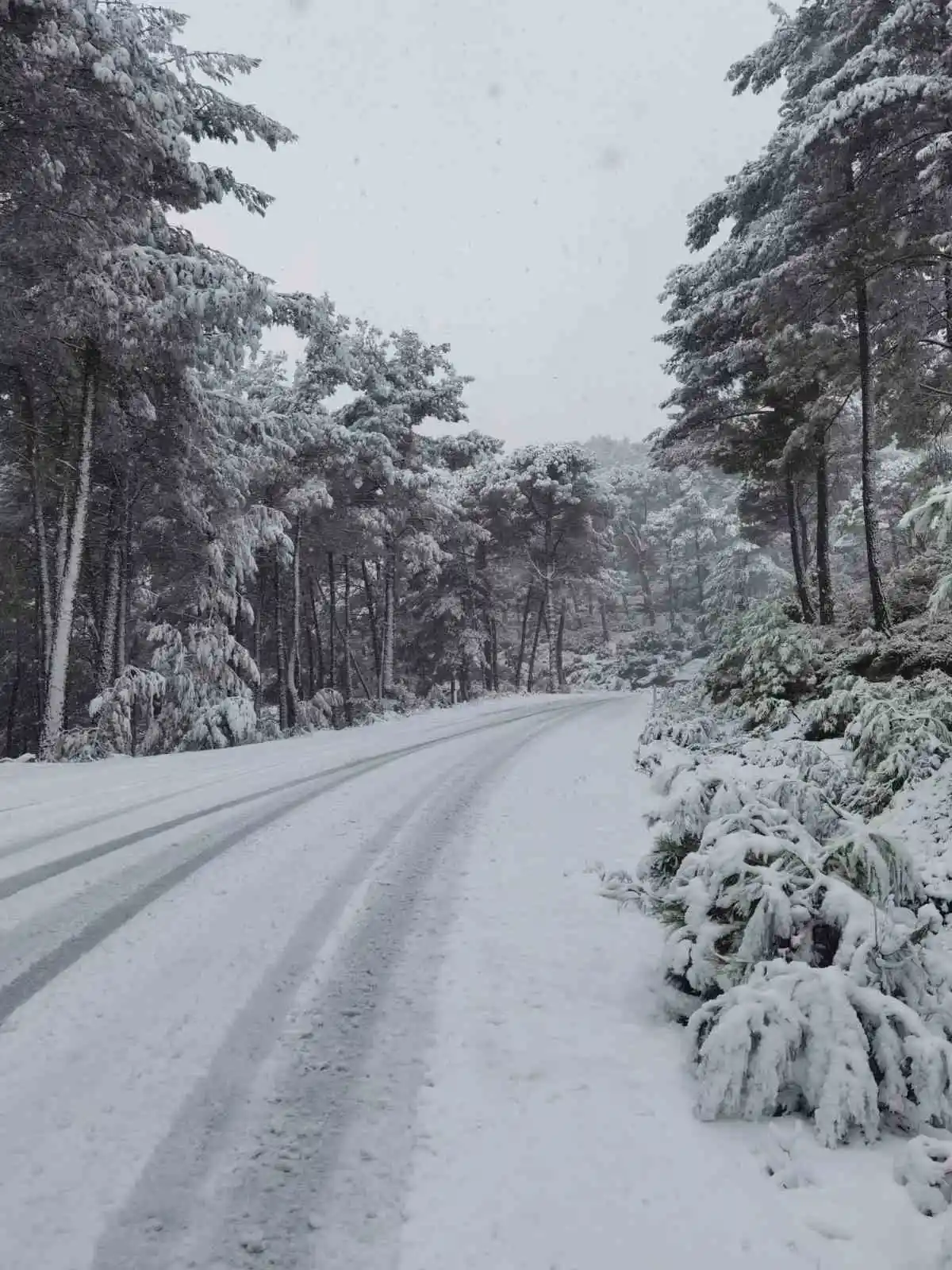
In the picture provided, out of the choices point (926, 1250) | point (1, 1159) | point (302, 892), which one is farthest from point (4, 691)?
point (926, 1250)

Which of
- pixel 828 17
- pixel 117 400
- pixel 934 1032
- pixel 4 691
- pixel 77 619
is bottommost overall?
pixel 934 1032

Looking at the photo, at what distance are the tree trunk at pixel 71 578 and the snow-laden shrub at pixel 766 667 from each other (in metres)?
10.5

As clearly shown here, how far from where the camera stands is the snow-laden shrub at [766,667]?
10773 mm

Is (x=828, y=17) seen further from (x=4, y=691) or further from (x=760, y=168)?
(x=4, y=691)

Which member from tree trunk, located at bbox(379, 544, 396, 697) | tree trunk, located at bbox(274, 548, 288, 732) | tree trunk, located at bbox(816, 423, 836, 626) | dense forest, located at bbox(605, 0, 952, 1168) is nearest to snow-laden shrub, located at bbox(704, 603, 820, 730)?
dense forest, located at bbox(605, 0, 952, 1168)

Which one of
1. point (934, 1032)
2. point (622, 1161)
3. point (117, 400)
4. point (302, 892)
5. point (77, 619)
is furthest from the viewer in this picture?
point (77, 619)

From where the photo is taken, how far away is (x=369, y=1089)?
256cm

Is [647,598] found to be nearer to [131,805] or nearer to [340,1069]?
[131,805]

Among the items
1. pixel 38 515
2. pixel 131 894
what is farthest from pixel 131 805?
pixel 38 515

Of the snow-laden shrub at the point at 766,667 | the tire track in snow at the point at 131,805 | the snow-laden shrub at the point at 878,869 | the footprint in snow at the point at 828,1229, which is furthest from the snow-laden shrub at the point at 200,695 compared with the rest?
the footprint in snow at the point at 828,1229

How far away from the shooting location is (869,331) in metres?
13.1

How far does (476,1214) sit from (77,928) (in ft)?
8.71

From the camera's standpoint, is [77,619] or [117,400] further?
[77,619]

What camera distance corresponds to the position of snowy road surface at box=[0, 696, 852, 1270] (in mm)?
1923
